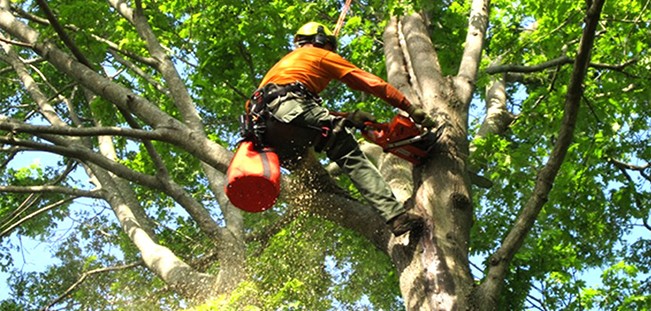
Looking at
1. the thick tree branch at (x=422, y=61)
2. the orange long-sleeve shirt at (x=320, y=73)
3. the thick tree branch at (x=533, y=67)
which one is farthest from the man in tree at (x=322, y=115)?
the thick tree branch at (x=533, y=67)

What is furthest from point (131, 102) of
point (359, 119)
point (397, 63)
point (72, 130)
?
point (397, 63)

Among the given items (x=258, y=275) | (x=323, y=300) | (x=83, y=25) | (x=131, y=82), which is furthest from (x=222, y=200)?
(x=131, y=82)

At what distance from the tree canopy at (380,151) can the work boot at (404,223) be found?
84 mm

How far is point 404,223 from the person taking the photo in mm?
4633

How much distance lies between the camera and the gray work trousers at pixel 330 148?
492 cm

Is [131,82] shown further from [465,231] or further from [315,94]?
[465,231]

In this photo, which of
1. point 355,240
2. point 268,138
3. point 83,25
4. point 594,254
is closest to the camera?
point 268,138

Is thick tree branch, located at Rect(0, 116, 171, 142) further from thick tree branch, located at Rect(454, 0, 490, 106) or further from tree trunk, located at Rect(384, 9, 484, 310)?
thick tree branch, located at Rect(454, 0, 490, 106)

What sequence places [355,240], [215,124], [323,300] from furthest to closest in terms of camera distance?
[215,124] → [355,240] → [323,300]

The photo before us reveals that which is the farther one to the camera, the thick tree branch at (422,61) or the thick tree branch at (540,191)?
the thick tree branch at (422,61)

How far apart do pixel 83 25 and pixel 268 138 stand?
355cm

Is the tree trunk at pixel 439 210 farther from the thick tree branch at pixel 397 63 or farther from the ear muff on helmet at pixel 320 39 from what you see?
the ear muff on helmet at pixel 320 39

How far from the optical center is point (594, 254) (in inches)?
433

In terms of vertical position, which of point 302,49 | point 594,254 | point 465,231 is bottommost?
point 465,231
